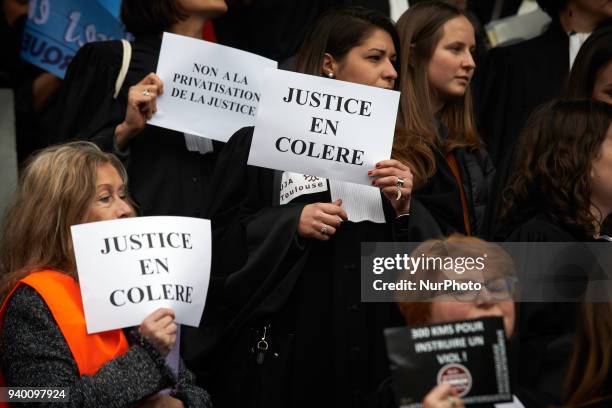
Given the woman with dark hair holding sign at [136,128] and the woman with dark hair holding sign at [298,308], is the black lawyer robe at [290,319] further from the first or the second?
the woman with dark hair holding sign at [136,128]

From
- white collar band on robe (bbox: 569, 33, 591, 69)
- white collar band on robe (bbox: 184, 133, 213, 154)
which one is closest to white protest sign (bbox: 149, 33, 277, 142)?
white collar band on robe (bbox: 184, 133, 213, 154)

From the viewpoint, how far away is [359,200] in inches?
209

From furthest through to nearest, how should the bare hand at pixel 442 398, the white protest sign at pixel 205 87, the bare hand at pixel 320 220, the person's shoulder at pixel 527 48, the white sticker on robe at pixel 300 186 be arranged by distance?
the person's shoulder at pixel 527 48, the white protest sign at pixel 205 87, the white sticker on robe at pixel 300 186, the bare hand at pixel 320 220, the bare hand at pixel 442 398

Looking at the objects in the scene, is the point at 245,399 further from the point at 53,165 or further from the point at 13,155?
the point at 13,155

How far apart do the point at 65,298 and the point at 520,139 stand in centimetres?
216

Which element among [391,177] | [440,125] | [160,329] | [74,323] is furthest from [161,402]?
[440,125]

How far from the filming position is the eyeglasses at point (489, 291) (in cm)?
441

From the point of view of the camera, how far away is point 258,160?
5.20m

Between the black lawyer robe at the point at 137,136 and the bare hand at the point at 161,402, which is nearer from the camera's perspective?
the bare hand at the point at 161,402

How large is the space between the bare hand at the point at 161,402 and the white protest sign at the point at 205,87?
5.47ft

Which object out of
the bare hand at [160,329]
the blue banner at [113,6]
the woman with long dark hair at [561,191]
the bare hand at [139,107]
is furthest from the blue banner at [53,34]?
the woman with long dark hair at [561,191]

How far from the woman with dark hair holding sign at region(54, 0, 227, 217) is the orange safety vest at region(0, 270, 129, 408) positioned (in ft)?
4.36

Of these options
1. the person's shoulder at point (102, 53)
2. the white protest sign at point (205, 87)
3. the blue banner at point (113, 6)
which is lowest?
the white protest sign at point (205, 87)

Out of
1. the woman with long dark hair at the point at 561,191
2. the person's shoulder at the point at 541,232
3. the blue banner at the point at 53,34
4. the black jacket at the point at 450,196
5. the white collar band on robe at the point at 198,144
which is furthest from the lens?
the blue banner at the point at 53,34
